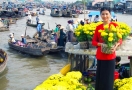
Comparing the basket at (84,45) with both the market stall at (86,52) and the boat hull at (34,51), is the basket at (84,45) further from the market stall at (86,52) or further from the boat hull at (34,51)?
the boat hull at (34,51)

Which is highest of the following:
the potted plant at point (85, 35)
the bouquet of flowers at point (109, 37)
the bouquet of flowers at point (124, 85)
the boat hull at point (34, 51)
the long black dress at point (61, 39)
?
the bouquet of flowers at point (109, 37)

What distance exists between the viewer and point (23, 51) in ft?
50.2

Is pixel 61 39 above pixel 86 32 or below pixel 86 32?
below

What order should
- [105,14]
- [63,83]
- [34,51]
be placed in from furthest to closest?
[34,51]
[63,83]
[105,14]

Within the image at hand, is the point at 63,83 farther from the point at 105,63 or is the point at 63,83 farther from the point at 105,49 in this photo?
the point at 105,49

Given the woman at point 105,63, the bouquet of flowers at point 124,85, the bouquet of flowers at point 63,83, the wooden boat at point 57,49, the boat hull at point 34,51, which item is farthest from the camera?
the wooden boat at point 57,49

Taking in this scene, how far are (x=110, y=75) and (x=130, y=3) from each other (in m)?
60.8

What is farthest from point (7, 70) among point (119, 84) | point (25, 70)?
point (119, 84)

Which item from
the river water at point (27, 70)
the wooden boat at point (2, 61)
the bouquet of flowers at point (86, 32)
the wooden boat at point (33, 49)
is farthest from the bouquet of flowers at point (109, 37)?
the wooden boat at point (33, 49)

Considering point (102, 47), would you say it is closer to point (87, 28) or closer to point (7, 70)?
point (87, 28)

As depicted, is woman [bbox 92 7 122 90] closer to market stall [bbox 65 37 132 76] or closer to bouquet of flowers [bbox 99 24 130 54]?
bouquet of flowers [bbox 99 24 130 54]

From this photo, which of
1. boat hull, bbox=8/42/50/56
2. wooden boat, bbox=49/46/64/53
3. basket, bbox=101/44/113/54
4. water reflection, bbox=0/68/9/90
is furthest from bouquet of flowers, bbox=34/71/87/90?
wooden boat, bbox=49/46/64/53

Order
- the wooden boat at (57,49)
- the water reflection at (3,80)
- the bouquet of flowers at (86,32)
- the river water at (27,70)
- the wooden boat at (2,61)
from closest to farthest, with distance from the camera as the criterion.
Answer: the bouquet of flowers at (86,32), the water reflection at (3,80), the river water at (27,70), the wooden boat at (2,61), the wooden boat at (57,49)

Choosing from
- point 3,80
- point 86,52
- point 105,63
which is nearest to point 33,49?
point 3,80
